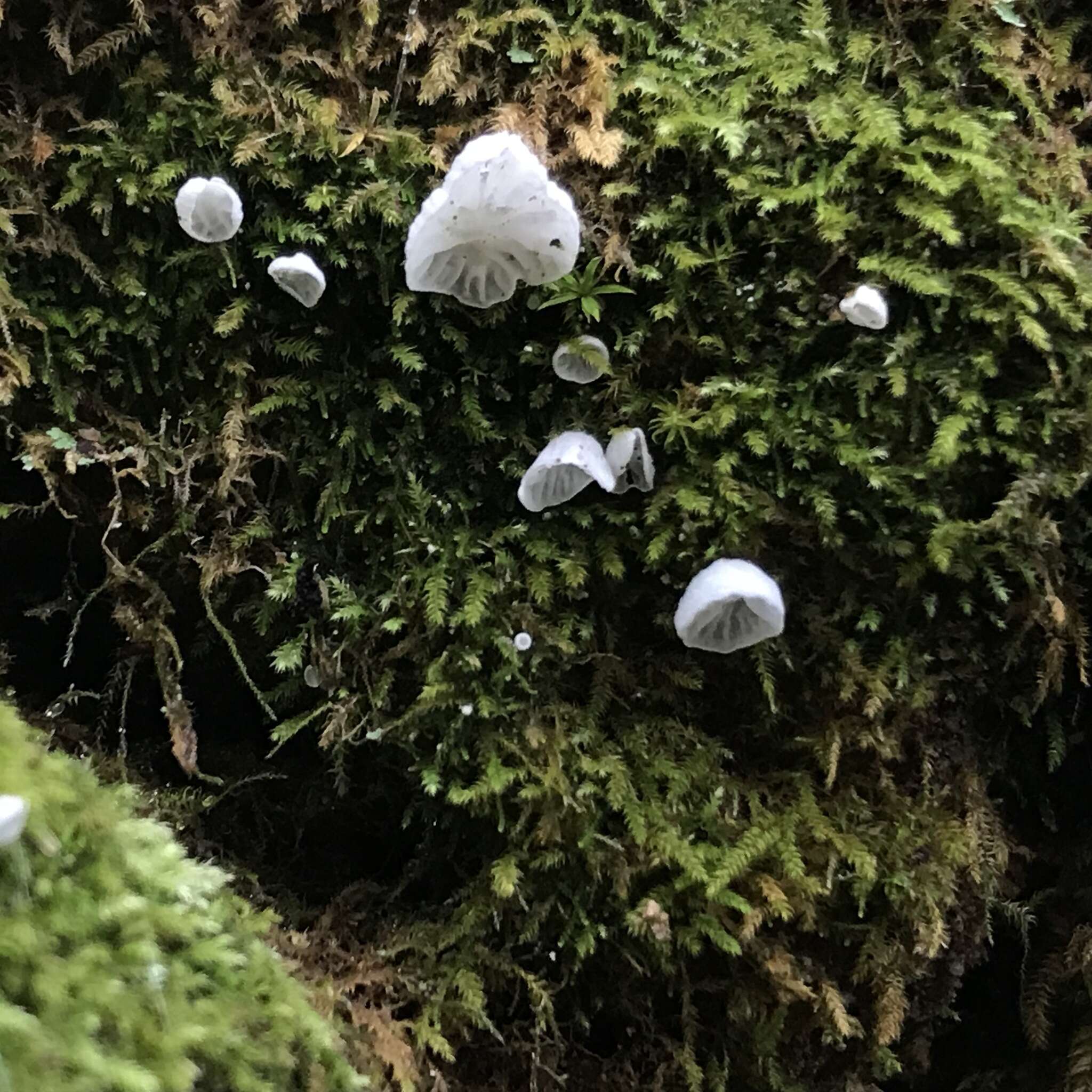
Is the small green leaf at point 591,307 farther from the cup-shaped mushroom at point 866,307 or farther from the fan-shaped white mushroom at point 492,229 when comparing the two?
the cup-shaped mushroom at point 866,307

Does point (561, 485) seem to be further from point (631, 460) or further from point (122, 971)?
point (122, 971)

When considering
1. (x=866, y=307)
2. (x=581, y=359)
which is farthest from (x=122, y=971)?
(x=866, y=307)

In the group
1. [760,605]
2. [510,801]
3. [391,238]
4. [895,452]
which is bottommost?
[510,801]

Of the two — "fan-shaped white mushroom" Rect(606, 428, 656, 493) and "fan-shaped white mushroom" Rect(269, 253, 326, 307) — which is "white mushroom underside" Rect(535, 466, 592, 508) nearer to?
"fan-shaped white mushroom" Rect(606, 428, 656, 493)

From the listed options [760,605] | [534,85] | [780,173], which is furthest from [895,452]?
[534,85]

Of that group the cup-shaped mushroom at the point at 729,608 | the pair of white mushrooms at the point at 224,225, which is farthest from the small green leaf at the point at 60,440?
the cup-shaped mushroom at the point at 729,608

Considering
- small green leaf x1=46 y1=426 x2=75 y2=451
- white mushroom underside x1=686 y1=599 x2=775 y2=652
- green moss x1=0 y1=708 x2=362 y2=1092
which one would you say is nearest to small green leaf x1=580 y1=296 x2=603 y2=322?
white mushroom underside x1=686 y1=599 x2=775 y2=652

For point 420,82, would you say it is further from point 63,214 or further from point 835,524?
point 835,524
